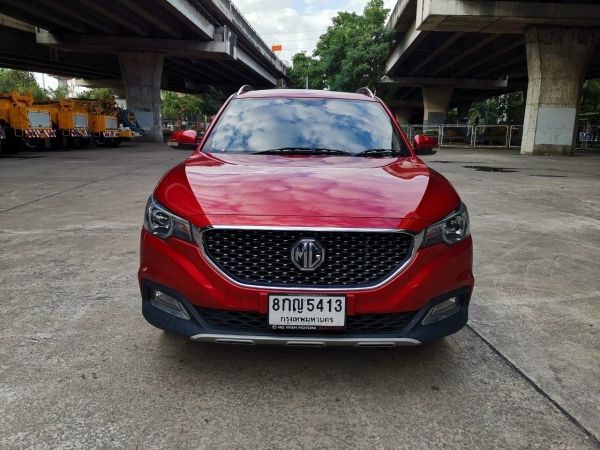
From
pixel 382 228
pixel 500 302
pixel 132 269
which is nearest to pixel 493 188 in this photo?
pixel 500 302

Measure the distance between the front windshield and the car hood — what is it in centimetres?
48

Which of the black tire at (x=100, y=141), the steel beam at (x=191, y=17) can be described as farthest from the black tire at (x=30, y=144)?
the steel beam at (x=191, y=17)

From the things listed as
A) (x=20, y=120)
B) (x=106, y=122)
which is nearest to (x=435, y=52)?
(x=106, y=122)

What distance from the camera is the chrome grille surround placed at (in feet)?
7.69

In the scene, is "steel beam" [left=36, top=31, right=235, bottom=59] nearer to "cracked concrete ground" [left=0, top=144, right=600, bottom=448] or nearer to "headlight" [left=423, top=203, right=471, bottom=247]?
"cracked concrete ground" [left=0, top=144, right=600, bottom=448]

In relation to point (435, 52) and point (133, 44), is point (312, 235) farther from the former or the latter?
point (435, 52)

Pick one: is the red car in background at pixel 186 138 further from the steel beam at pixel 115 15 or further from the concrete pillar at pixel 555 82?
the concrete pillar at pixel 555 82

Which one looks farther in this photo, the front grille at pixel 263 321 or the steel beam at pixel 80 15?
the steel beam at pixel 80 15

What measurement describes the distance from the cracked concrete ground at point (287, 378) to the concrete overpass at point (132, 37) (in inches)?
873

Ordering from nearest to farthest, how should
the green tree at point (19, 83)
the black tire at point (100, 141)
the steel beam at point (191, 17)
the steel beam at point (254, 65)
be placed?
the steel beam at point (191, 17) → the black tire at point (100, 141) → the steel beam at point (254, 65) → the green tree at point (19, 83)

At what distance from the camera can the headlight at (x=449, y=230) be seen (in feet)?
8.06

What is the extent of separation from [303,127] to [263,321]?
1.88 metres

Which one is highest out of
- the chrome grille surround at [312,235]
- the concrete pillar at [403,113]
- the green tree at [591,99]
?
the green tree at [591,99]

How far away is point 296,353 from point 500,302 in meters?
1.83
